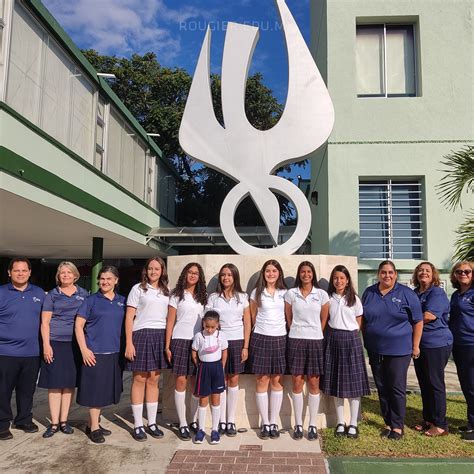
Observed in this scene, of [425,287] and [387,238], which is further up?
[387,238]

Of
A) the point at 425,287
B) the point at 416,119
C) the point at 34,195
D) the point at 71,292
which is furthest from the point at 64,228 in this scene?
the point at 425,287

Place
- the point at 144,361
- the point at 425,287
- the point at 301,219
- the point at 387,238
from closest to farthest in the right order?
the point at 144,361 < the point at 425,287 < the point at 301,219 < the point at 387,238

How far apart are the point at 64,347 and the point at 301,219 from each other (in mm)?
2777

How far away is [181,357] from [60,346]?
1092 mm

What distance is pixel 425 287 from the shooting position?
429cm

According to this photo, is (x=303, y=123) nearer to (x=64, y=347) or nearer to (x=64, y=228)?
(x=64, y=347)

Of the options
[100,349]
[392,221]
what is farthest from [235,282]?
[392,221]

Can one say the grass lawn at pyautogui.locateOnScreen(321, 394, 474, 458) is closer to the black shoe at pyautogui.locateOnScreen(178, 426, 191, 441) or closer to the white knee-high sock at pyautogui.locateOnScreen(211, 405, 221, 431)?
the white knee-high sock at pyautogui.locateOnScreen(211, 405, 221, 431)

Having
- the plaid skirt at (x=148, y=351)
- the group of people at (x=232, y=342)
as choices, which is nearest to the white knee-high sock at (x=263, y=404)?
the group of people at (x=232, y=342)

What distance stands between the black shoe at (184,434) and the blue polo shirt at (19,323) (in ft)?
4.82

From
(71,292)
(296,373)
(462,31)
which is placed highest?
(462,31)

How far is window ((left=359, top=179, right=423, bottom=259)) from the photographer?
8.40 metres

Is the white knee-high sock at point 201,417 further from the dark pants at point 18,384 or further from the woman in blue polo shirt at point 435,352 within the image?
the woman in blue polo shirt at point 435,352

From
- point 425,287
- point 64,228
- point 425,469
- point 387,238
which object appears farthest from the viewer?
point 64,228
